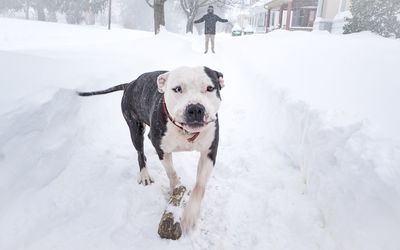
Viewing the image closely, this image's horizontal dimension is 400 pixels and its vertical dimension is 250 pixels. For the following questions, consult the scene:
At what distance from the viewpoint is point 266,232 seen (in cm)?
273

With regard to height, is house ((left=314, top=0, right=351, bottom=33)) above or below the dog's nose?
above

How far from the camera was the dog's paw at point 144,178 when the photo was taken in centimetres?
342

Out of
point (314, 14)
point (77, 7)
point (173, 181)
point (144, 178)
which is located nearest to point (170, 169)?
point (173, 181)

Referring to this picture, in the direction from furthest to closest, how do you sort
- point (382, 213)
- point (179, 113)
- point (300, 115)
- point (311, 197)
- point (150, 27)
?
point (150, 27)
point (300, 115)
point (311, 197)
point (179, 113)
point (382, 213)

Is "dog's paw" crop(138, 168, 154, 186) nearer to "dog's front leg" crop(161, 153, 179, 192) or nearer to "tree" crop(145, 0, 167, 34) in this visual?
"dog's front leg" crop(161, 153, 179, 192)

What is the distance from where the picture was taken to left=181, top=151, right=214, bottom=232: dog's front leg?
2709mm

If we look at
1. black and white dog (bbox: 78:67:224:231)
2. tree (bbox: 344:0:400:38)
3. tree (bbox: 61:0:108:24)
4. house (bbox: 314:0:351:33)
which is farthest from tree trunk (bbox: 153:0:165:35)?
tree (bbox: 61:0:108:24)

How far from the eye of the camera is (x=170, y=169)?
3.22 m

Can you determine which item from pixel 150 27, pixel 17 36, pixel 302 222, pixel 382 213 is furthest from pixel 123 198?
pixel 150 27

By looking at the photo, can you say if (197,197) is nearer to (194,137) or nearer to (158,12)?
(194,137)

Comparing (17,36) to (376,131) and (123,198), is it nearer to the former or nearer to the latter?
(123,198)

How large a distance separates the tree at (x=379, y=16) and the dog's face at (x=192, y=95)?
1201cm

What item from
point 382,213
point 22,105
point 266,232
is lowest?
point 266,232

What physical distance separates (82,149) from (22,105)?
0.89m
